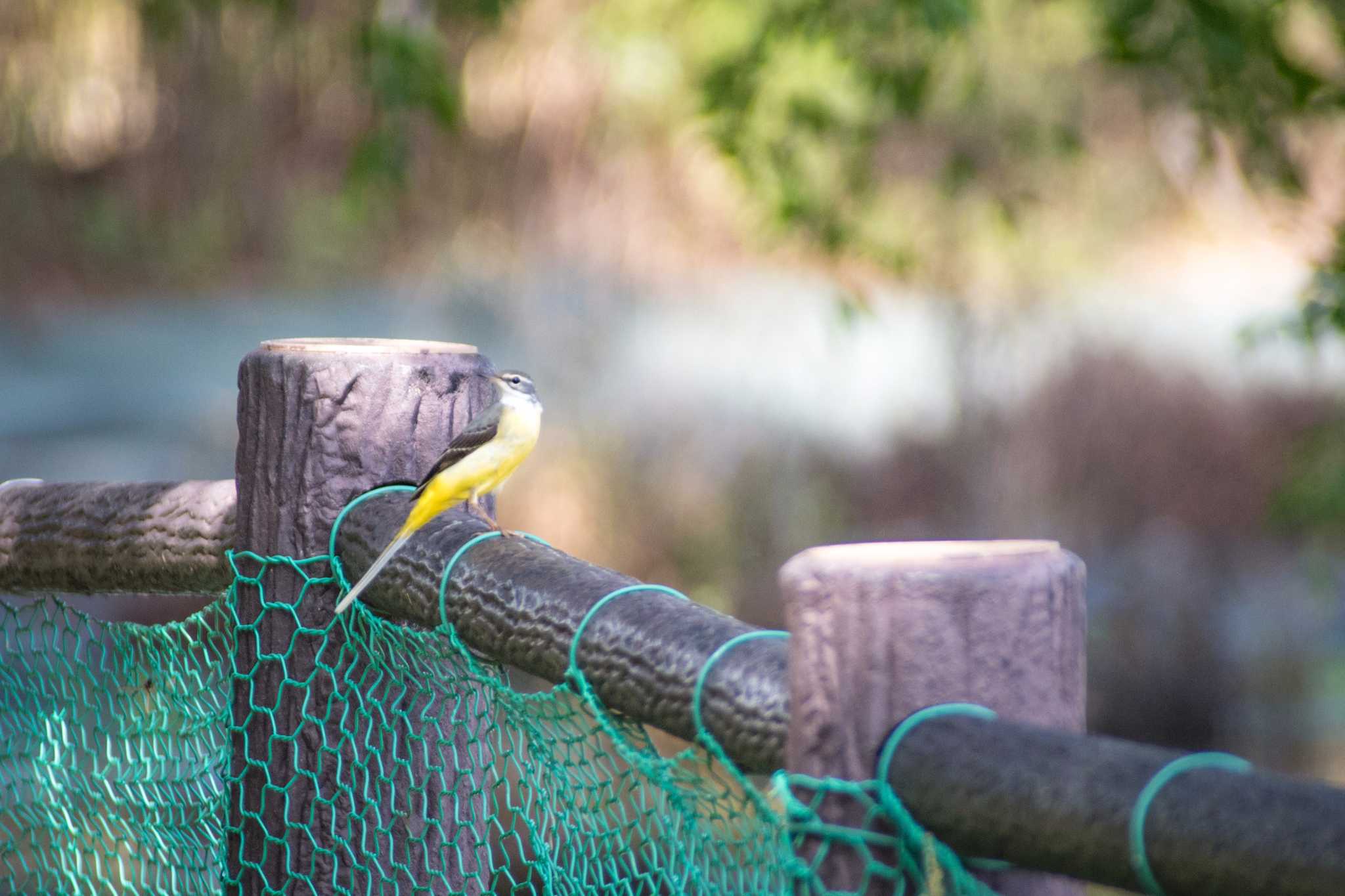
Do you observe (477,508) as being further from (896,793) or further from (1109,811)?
(1109,811)

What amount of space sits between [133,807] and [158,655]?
0.27 meters

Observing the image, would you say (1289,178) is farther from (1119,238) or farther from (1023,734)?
(1119,238)

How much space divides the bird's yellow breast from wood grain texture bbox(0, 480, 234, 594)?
29 centimetres

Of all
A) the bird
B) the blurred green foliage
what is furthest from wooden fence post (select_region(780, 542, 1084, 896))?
the blurred green foliage

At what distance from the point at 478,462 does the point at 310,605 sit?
29cm

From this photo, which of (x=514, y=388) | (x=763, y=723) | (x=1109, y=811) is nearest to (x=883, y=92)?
(x=514, y=388)

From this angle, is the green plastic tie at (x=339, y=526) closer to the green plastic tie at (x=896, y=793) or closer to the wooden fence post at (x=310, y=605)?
the wooden fence post at (x=310, y=605)

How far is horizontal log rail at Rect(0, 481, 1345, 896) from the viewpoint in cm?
76

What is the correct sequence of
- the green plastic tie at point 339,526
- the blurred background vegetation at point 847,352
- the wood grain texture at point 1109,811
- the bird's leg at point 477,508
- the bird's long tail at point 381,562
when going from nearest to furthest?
1. the wood grain texture at point 1109,811
2. the bird's long tail at point 381,562
3. the green plastic tie at point 339,526
4. the bird's leg at point 477,508
5. the blurred background vegetation at point 847,352

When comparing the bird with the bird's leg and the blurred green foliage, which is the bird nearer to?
the bird's leg

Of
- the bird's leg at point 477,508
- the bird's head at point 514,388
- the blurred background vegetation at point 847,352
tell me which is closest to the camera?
the bird's leg at point 477,508

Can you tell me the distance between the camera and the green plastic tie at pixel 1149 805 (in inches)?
31.0

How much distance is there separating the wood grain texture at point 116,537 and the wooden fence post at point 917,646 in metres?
1.01

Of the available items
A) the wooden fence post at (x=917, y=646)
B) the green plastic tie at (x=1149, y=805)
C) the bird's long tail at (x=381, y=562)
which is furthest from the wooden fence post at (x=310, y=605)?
the green plastic tie at (x=1149, y=805)
